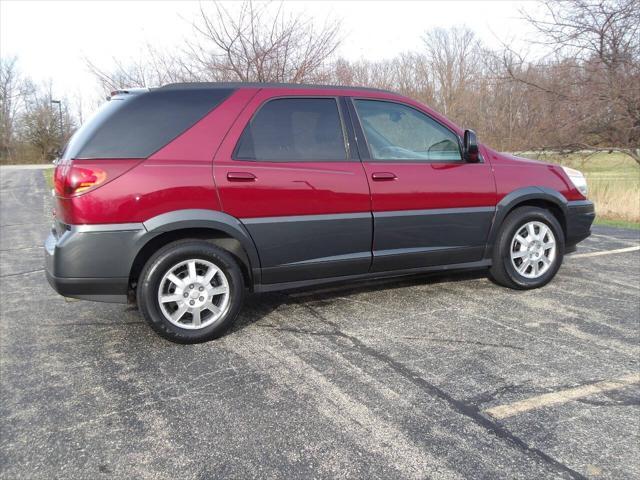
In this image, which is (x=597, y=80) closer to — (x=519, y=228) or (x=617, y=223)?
(x=617, y=223)

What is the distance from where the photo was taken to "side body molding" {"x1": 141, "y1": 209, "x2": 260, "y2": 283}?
348 cm

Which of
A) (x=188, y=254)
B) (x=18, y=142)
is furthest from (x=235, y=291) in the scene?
(x=18, y=142)

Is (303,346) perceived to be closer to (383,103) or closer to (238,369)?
(238,369)

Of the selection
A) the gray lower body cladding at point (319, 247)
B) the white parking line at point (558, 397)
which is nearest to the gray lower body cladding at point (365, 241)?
the gray lower body cladding at point (319, 247)

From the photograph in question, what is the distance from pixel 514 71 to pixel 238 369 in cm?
1540

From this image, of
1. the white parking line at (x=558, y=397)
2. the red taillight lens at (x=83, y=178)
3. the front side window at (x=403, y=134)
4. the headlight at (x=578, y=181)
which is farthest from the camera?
the headlight at (x=578, y=181)

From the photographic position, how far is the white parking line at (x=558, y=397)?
2676mm

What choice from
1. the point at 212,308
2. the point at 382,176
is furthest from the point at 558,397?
the point at 212,308

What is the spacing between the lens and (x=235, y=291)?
3742mm

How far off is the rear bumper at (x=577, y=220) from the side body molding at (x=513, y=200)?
25 cm

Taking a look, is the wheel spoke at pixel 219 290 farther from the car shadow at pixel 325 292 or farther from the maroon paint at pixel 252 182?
the maroon paint at pixel 252 182

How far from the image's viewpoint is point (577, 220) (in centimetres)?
500

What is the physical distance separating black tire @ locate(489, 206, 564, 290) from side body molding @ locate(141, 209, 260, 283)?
228 cm

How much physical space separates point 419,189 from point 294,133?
1145 millimetres
